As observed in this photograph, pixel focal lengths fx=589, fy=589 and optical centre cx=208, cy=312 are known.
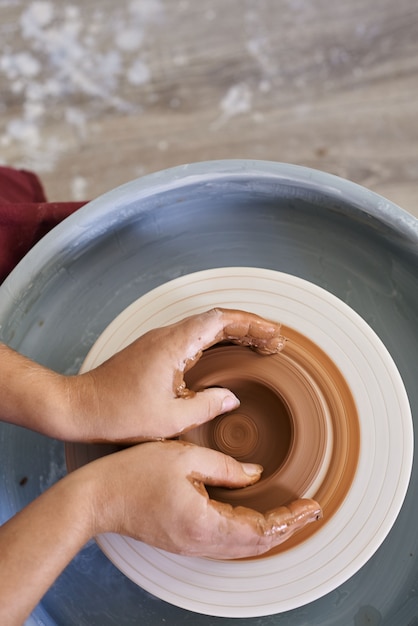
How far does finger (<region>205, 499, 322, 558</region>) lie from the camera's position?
1013 mm

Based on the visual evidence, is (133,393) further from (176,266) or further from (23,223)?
(23,223)

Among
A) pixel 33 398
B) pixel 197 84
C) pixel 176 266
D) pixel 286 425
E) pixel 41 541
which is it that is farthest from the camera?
pixel 197 84

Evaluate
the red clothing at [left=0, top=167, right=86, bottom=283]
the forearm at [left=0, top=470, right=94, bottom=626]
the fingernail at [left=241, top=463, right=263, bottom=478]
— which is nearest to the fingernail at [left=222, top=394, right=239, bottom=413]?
the fingernail at [left=241, top=463, right=263, bottom=478]

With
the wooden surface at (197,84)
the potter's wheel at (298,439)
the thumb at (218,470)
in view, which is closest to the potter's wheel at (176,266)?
the potter's wheel at (298,439)

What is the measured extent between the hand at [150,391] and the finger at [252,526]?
17 centimetres

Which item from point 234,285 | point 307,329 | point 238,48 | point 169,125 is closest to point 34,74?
point 169,125

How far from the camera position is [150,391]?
41.4 inches

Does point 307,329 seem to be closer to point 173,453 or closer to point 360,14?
point 173,453

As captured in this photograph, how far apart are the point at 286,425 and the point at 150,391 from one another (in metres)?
0.32

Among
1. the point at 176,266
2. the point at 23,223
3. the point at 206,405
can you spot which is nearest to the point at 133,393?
the point at 206,405

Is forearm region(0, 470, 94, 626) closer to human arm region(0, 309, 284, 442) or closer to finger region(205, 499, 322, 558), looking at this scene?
human arm region(0, 309, 284, 442)

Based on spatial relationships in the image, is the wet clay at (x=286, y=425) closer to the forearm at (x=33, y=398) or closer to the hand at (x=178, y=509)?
the hand at (x=178, y=509)

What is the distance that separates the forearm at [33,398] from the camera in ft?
3.55

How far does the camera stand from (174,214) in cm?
136
